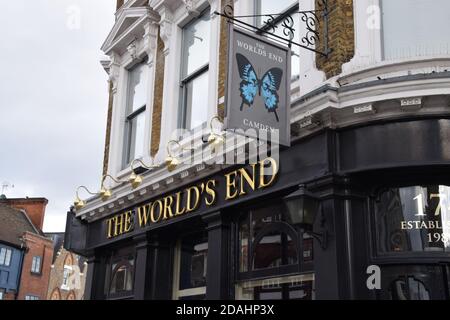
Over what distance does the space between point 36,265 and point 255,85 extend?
31.8 metres

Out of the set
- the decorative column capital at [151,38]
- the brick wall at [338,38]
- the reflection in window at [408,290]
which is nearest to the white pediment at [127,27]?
the decorative column capital at [151,38]

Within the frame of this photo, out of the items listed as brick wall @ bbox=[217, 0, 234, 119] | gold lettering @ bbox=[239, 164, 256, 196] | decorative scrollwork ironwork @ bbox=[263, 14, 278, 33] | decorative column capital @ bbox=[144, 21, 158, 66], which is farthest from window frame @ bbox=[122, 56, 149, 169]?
gold lettering @ bbox=[239, 164, 256, 196]

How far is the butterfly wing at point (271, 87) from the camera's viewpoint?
22.8 feet

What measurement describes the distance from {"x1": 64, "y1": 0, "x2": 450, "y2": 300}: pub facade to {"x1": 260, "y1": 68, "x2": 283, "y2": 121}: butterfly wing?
65 millimetres

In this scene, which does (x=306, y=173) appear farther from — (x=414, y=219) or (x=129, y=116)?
(x=129, y=116)

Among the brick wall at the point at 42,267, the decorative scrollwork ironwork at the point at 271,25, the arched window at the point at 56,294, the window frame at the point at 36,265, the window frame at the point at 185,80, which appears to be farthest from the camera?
the arched window at the point at 56,294

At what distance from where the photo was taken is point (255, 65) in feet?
22.9

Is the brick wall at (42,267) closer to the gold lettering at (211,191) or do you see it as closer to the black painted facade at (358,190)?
the gold lettering at (211,191)

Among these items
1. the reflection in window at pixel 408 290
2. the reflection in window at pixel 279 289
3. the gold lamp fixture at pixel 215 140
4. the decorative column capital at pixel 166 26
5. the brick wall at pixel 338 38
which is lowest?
the reflection in window at pixel 408 290

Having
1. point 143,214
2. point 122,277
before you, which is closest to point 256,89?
point 143,214

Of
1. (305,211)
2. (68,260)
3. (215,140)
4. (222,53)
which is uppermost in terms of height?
(68,260)

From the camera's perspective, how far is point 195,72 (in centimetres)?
1026

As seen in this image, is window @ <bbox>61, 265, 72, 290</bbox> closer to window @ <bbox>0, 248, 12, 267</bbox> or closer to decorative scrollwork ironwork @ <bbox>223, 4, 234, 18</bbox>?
window @ <bbox>0, 248, 12, 267</bbox>

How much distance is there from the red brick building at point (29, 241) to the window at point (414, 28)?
95.6 ft
